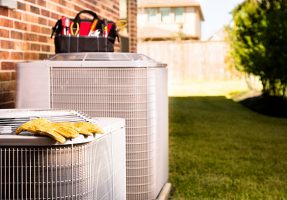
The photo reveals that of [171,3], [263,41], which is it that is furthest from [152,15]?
[263,41]

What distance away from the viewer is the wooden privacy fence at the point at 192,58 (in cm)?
2686

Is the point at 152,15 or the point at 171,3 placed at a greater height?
the point at 171,3

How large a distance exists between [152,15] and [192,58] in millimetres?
19838

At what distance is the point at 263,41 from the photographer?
44.4 feet

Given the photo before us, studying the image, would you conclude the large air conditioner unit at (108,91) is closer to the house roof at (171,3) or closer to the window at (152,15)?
the house roof at (171,3)

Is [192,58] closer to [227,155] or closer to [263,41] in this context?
[263,41]

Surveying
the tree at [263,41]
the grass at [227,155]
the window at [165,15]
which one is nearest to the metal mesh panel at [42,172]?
the grass at [227,155]

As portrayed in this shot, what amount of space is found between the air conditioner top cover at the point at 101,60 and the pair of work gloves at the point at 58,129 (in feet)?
4.41

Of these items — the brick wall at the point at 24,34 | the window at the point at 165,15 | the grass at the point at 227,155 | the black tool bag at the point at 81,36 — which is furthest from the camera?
the window at the point at 165,15

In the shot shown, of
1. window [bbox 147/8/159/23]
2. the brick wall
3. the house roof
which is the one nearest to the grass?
the brick wall

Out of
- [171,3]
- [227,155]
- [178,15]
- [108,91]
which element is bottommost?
[227,155]

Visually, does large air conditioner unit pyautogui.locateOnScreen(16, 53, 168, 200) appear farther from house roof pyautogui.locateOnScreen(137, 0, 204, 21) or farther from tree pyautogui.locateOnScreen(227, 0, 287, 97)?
house roof pyautogui.locateOnScreen(137, 0, 204, 21)

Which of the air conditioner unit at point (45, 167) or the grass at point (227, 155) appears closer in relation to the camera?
the air conditioner unit at point (45, 167)

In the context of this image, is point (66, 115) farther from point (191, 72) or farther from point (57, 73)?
point (191, 72)
